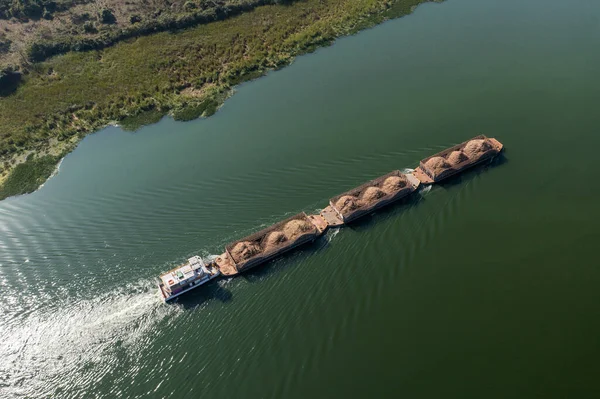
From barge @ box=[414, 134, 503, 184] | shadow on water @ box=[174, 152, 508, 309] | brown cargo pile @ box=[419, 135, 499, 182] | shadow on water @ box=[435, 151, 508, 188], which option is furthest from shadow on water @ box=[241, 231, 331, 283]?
shadow on water @ box=[435, 151, 508, 188]

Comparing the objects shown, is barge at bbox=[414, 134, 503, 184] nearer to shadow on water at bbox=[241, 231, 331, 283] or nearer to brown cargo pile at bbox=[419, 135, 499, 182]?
brown cargo pile at bbox=[419, 135, 499, 182]

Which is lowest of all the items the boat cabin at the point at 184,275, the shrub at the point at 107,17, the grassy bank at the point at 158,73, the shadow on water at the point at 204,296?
the shadow on water at the point at 204,296

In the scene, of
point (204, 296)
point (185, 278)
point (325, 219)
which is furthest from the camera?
point (325, 219)

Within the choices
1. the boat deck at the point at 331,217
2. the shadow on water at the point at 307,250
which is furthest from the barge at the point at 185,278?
the boat deck at the point at 331,217

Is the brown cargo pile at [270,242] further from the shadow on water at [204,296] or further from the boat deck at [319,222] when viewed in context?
the shadow on water at [204,296]

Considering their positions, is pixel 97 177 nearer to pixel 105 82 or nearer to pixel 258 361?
pixel 105 82

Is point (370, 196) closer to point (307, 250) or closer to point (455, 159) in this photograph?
point (307, 250)

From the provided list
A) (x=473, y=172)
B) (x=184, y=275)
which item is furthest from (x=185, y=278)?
(x=473, y=172)

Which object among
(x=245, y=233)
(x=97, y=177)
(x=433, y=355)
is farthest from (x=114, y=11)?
(x=433, y=355)
